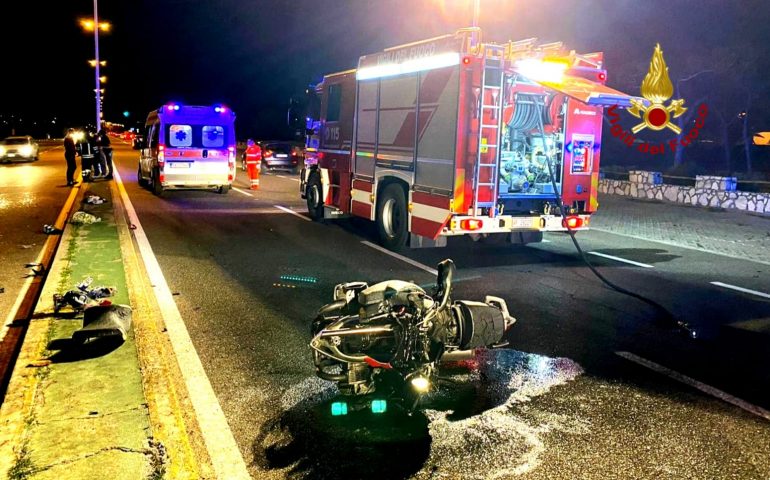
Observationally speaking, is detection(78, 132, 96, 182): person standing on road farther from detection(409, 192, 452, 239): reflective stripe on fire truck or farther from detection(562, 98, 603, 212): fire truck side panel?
detection(562, 98, 603, 212): fire truck side panel

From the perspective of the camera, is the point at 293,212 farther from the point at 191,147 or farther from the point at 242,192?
the point at 242,192

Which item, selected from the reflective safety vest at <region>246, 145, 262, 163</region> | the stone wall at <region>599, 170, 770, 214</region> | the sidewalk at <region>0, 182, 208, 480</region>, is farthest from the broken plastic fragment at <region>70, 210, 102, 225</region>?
the stone wall at <region>599, 170, 770, 214</region>

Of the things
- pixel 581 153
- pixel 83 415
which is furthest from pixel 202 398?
pixel 581 153

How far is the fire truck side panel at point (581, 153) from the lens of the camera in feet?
32.9

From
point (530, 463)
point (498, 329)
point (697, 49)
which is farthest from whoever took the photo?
point (697, 49)

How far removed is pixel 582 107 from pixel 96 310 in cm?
729

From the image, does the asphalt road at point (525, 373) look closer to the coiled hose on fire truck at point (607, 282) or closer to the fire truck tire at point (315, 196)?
the coiled hose on fire truck at point (607, 282)

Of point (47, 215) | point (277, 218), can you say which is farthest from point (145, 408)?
point (47, 215)

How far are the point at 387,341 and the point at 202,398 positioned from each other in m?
1.35

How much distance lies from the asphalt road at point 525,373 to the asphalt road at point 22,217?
5.96 ft

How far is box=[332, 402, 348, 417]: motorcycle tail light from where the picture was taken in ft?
15.0

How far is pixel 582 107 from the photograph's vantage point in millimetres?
10031

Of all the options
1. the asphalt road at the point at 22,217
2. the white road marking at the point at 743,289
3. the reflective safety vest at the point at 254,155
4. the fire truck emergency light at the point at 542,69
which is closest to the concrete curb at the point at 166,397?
the asphalt road at the point at 22,217

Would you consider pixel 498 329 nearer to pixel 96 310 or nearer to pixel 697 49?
pixel 96 310
